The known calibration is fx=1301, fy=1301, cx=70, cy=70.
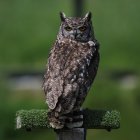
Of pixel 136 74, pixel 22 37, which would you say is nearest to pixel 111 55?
pixel 136 74

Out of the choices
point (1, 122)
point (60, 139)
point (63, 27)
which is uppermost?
point (63, 27)

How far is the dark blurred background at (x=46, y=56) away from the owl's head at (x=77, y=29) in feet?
20.1

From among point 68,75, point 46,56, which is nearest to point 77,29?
point 68,75

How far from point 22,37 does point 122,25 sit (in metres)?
1.58

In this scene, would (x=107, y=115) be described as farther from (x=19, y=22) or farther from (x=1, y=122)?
(x=19, y=22)

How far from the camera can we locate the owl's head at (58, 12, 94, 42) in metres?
8.11

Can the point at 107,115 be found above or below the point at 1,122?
above

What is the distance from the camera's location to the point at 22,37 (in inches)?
750

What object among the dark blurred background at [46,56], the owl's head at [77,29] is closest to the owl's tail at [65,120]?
the owl's head at [77,29]

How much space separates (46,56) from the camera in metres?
17.3

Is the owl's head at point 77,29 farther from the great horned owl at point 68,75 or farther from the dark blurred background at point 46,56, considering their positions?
the dark blurred background at point 46,56

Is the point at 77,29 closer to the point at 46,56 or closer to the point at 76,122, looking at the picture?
the point at 76,122

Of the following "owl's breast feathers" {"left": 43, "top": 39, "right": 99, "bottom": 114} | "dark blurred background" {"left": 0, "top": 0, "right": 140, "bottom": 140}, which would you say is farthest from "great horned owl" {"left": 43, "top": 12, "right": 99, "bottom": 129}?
"dark blurred background" {"left": 0, "top": 0, "right": 140, "bottom": 140}

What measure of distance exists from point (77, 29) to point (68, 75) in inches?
28.7
